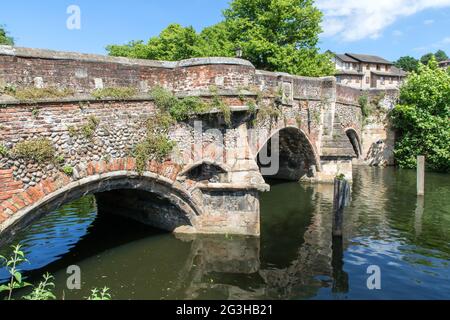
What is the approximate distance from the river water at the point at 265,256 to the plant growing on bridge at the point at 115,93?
179 inches

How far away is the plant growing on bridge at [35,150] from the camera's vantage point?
7.77 m

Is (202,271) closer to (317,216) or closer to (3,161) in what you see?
(3,161)

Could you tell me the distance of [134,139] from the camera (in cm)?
998

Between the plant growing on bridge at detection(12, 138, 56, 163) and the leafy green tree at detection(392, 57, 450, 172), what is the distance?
83.8ft

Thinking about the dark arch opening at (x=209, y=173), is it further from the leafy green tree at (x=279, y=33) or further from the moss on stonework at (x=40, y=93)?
the leafy green tree at (x=279, y=33)

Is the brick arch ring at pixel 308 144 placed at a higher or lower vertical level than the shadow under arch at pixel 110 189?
higher

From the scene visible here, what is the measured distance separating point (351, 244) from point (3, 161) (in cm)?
1009

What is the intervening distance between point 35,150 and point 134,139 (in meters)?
2.59

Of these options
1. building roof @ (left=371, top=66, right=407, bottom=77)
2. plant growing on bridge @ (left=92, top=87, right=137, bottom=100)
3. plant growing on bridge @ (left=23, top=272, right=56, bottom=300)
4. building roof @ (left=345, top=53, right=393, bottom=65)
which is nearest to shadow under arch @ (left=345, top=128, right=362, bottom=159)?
plant growing on bridge @ (left=92, top=87, right=137, bottom=100)

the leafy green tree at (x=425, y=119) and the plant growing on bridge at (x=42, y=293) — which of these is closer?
the plant growing on bridge at (x=42, y=293)

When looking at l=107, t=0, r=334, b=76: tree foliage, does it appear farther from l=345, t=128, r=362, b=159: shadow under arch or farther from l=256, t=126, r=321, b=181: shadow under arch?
l=256, t=126, r=321, b=181: shadow under arch

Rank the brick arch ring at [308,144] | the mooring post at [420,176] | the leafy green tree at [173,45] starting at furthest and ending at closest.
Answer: the leafy green tree at [173,45], the brick arch ring at [308,144], the mooring post at [420,176]

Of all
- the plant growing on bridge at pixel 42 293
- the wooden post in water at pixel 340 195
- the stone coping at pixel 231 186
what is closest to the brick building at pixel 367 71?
the wooden post in water at pixel 340 195

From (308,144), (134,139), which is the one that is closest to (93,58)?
(134,139)
